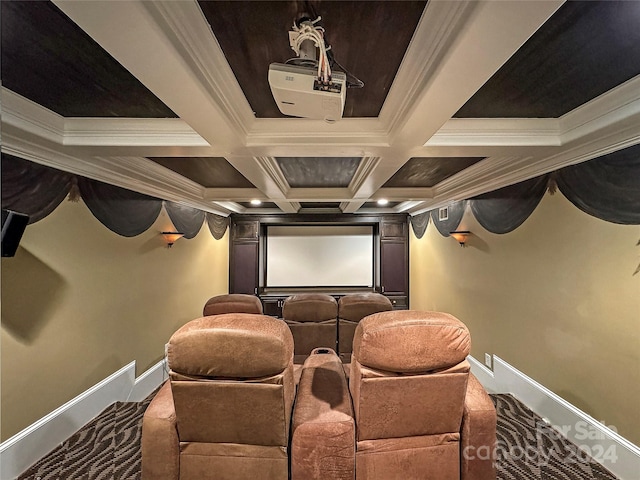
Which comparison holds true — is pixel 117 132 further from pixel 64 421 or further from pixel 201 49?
pixel 64 421

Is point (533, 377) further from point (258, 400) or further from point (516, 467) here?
point (258, 400)

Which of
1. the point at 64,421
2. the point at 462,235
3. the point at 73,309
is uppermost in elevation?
the point at 462,235

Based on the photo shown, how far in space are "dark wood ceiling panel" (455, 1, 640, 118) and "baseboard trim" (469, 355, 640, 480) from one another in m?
2.21

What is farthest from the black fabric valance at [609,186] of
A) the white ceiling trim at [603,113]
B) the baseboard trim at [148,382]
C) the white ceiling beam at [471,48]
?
the baseboard trim at [148,382]

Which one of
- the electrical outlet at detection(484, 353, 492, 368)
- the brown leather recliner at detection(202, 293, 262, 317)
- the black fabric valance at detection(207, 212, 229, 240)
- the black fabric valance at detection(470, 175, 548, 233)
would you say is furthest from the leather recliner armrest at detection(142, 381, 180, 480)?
the black fabric valance at detection(207, 212, 229, 240)

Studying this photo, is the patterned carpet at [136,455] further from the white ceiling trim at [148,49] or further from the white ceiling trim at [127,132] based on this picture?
the white ceiling trim at [148,49]

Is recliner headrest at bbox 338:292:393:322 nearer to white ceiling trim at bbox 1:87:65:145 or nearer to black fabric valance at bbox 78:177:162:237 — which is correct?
black fabric valance at bbox 78:177:162:237

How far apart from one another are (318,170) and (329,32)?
196 centimetres

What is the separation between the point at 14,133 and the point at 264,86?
154 cm

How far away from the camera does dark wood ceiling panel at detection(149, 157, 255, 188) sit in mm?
2740

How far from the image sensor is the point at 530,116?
187 cm

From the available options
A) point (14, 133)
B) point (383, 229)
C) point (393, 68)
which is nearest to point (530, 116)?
point (393, 68)

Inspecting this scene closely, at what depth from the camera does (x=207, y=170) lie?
309 centimetres

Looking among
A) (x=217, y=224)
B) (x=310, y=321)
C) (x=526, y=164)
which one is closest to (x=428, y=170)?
(x=526, y=164)
